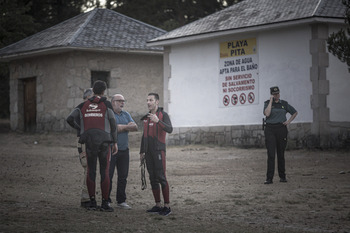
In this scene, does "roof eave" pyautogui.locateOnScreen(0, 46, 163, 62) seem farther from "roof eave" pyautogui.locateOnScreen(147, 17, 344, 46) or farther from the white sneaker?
the white sneaker

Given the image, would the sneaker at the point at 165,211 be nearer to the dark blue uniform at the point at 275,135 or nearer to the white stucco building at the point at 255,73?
the dark blue uniform at the point at 275,135

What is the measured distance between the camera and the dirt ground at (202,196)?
307 inches

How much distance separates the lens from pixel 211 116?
20531 millimetres

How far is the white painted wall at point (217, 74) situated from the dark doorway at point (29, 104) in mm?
7345

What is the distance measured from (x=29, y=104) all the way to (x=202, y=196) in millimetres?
17452

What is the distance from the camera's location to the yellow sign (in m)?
19.4

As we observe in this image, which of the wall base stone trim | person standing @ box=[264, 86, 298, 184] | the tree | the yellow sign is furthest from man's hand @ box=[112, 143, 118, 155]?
the yellow sign

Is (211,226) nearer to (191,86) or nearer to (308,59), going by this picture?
(308,59)

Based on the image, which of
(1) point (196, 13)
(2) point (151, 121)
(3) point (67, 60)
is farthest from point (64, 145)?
(1) point (196, 13)

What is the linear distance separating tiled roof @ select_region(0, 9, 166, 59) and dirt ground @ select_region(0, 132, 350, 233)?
7.08m

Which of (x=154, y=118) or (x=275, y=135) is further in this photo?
(x=275, y=135)

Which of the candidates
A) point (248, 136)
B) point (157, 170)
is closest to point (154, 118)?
point (157, 170)

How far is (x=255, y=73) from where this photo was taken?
19250 mm

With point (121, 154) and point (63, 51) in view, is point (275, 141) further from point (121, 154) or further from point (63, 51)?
point (63, 51)
